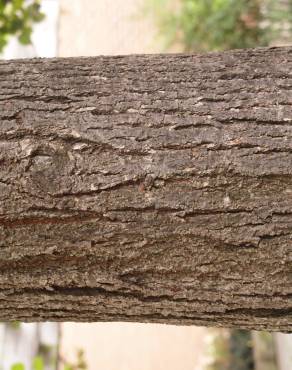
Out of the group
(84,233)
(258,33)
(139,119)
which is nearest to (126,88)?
(139,119)

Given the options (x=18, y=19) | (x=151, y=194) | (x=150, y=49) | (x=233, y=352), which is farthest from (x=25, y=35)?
(x=233, y=352)

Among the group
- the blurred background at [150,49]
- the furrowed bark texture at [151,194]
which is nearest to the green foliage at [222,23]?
the blurred background at [150,49]

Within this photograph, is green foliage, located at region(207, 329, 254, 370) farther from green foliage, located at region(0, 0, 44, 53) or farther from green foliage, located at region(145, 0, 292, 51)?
green foliage, located at region(0, 0, 44, 53)

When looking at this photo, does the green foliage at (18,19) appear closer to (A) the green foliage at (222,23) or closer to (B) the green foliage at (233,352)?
(A) the green foliage at (222,23)

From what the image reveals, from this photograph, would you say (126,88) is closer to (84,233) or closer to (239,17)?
(84,233)

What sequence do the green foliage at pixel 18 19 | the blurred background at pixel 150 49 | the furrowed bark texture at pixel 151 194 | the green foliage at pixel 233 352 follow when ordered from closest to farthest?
the furrowed bark texture at pixel 151 194
the green foliage at pixel 18 19
the blurred background at pixel 150 49
the green foliage at pixel 233 352

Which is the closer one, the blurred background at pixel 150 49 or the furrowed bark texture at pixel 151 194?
the furrowed bark texture at pixel 151 194
